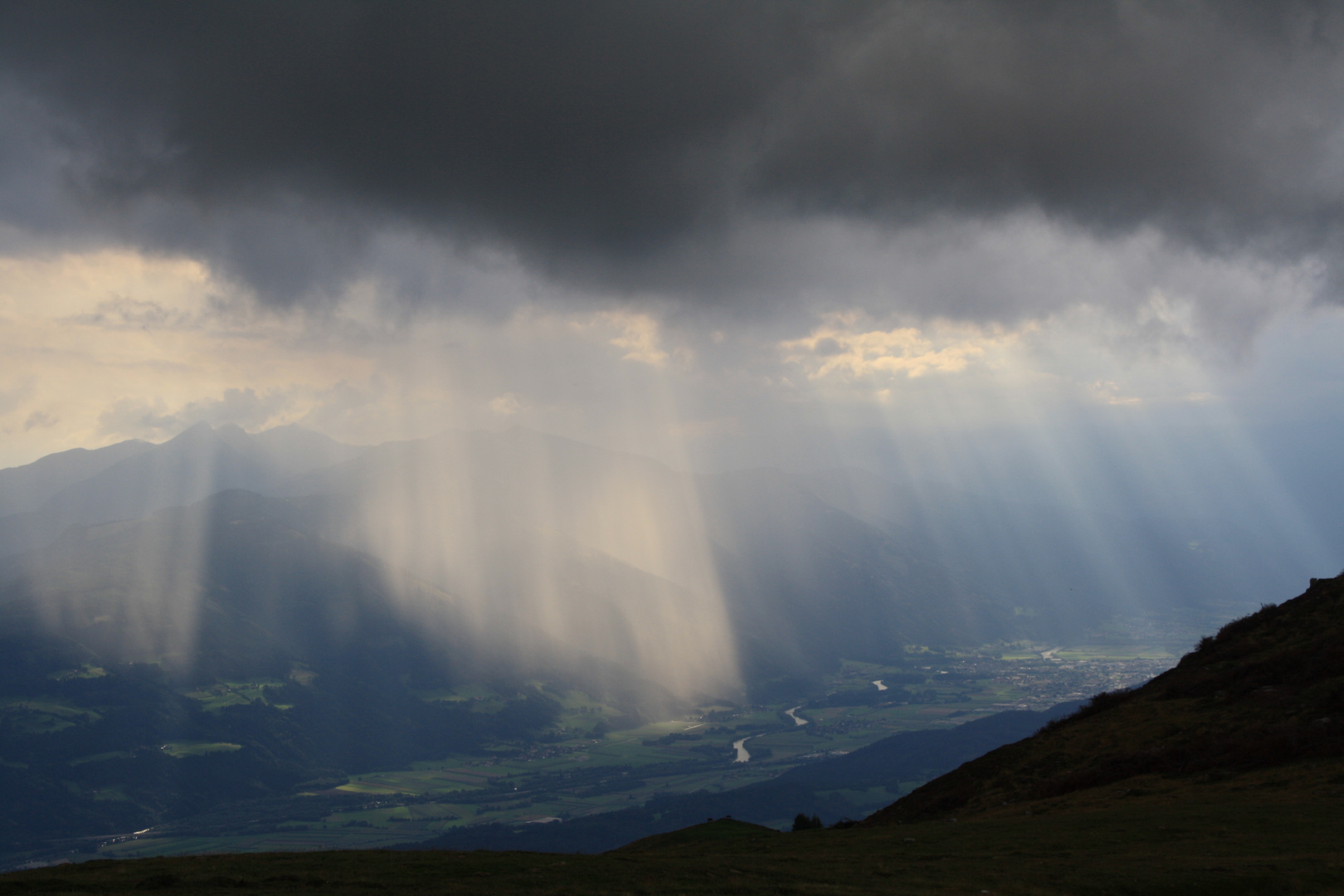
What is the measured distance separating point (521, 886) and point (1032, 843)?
82.4 ft

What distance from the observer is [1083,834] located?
3772 cm

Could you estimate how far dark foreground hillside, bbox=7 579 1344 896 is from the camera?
29.1 metres

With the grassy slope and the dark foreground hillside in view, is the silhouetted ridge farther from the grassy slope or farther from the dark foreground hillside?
the grassy slope

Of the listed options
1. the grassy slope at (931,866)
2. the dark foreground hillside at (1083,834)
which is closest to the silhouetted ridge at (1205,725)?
the dark foreground hillside at (1083,834)

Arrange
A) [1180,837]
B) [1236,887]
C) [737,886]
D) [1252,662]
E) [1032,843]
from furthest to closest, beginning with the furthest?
1. [1252,662]
2. [1032,843]
3. [1180,837]
4. [737,886]
5. [1236,887]

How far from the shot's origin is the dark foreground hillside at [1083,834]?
95.6 ft

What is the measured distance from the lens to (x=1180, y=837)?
113ft

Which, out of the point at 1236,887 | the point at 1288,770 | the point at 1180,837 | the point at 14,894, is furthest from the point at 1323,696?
the point at 14,894

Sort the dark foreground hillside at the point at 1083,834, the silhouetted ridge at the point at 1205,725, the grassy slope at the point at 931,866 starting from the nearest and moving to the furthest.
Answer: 1. the grassy slope at the point at 931,866
2. the dark foreground hillside at the point at 1083,834
3. the silhouetted ridge at the point at 1205,725

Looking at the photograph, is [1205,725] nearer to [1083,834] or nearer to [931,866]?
[1083,834]

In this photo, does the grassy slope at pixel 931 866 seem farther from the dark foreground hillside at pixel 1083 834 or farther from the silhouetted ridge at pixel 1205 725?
the silhouetted ridge at pixel 1205 725

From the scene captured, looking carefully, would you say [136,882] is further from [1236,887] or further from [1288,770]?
[1288,770]

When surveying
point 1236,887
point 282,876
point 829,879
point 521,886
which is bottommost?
point 1236,887

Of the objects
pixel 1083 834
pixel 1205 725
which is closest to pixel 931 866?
pixel 1083 834
